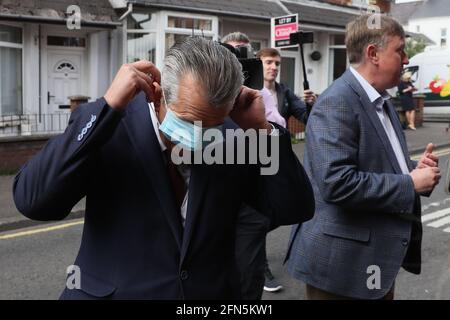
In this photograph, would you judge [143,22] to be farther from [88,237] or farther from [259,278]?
[88,237]

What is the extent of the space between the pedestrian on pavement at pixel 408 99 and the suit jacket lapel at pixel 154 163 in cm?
1542

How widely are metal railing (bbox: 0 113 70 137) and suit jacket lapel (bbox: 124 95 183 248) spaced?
9.55 m

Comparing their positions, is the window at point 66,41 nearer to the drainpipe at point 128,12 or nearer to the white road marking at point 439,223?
the drainpipe at point 128,12

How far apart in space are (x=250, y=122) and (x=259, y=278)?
170 centimetres

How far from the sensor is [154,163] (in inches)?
64.2

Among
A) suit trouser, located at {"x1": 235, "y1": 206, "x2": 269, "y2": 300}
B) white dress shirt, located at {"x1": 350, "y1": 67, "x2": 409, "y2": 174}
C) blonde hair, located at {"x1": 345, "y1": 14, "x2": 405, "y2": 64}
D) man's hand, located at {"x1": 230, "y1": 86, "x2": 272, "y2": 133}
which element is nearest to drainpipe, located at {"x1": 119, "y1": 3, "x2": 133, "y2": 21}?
suit trouser, located at {"x1": 235, "y1": 206, "x2": 269, "y2": 300}

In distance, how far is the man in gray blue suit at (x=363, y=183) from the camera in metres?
2.33

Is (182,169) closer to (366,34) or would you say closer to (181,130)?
(181,130)

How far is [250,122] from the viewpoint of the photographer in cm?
185

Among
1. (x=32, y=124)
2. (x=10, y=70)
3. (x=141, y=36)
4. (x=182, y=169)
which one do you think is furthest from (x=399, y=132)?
(x=141, y=36)

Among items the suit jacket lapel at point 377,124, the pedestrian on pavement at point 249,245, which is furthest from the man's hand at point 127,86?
the pedestrian on pavement at point 249,245
